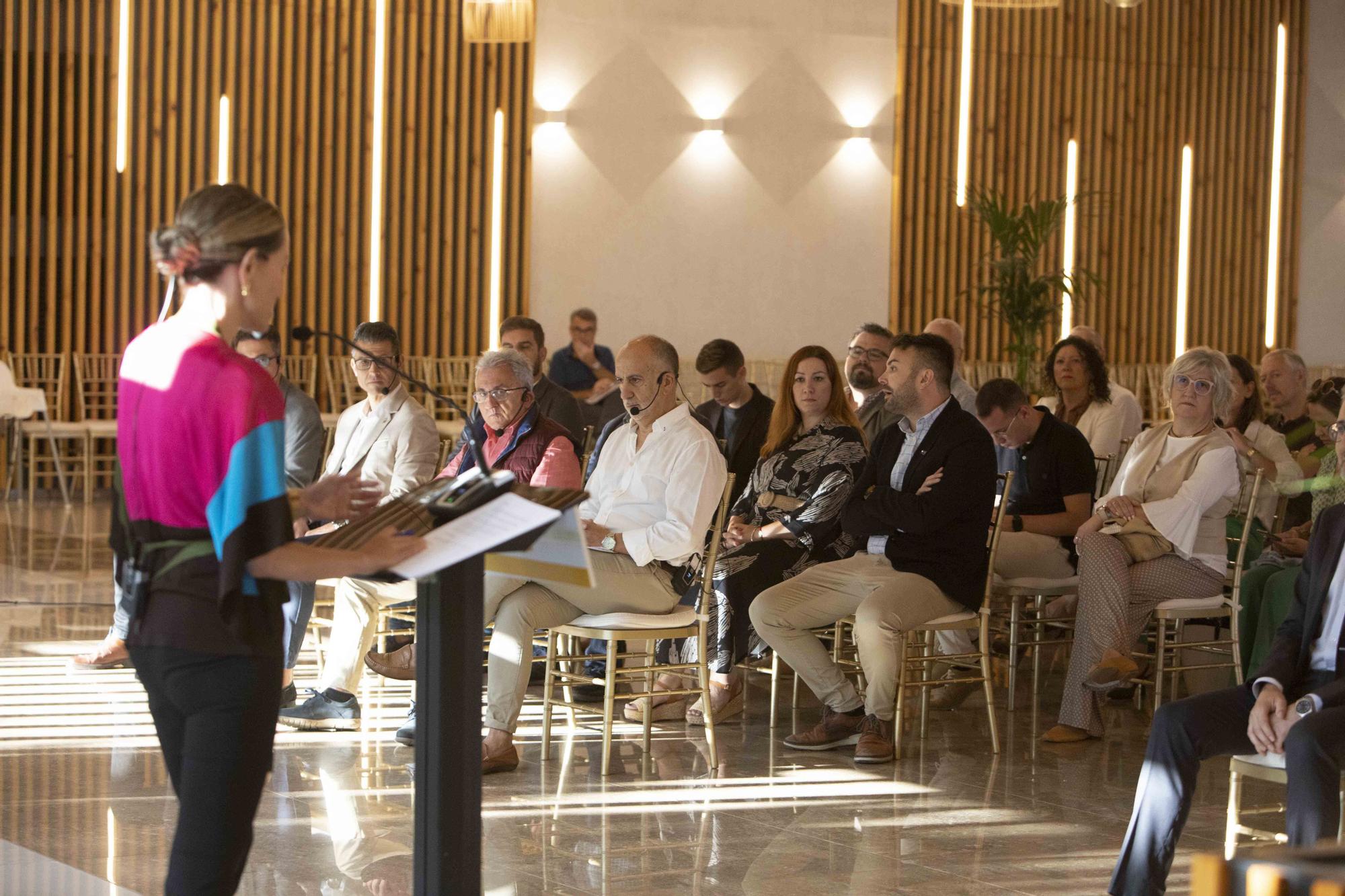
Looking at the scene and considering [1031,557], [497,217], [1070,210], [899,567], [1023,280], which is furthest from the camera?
[1070,210]

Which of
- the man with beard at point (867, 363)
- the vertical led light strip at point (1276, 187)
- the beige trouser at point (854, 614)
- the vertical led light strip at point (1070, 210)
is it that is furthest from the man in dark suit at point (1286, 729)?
the vertical led light strip at point (1276, 187)

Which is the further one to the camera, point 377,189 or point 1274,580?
point 377,189

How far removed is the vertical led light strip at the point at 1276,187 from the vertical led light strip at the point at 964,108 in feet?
10.3

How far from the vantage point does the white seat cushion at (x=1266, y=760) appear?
10.5 ft

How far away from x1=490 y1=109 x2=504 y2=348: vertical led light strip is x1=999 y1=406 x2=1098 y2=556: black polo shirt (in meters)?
7.40

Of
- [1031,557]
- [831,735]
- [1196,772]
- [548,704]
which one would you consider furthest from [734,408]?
[1196,772]

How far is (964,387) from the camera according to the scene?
7.06 meters

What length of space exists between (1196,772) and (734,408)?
11.5 feet

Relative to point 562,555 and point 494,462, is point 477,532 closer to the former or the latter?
point 562,555

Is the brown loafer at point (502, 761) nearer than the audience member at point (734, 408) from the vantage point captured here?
Yes

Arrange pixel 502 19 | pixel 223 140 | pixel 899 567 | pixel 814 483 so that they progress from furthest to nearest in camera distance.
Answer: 1. pixel 223 140
2. pixel 502 19
3. pixel 814 483
4. pixel 899 567

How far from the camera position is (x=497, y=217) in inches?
501

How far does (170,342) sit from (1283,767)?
2.32 metres

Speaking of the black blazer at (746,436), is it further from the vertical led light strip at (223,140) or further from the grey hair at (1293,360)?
the vertical led light strip at (223,140)
